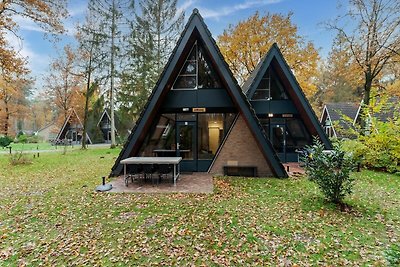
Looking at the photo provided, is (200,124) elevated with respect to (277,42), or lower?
Answer: lower

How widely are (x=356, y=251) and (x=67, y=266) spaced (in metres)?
4.95

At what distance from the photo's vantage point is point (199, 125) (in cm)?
1040

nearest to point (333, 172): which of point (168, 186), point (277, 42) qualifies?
point (168, 186)

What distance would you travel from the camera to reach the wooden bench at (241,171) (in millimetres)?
9719

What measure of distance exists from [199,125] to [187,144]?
3.56ft

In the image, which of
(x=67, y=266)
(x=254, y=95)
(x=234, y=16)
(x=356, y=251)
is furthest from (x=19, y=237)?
(x=234, y=16)

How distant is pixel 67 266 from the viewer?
11.5 ft

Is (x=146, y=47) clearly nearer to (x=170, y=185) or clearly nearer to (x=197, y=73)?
(x=197, y=73)

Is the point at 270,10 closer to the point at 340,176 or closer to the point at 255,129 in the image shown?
the point at 255,129

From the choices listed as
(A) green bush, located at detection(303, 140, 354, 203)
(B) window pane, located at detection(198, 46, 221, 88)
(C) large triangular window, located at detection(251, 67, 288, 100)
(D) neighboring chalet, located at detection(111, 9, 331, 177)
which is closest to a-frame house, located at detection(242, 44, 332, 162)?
(C) large triangular window, located at detection(251, 67, 288, 100)

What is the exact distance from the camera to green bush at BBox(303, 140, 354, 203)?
5.62 m

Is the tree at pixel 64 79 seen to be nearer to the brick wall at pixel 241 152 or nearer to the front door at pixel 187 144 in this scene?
the front door at pixel 187 144

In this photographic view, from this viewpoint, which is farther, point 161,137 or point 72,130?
point 72,130

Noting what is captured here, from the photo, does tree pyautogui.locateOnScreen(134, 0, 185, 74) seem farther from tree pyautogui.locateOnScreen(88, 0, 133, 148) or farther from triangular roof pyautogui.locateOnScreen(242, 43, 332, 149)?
triangular roof pyautogui.locateOnScreen(242, 43, 332, 149)
